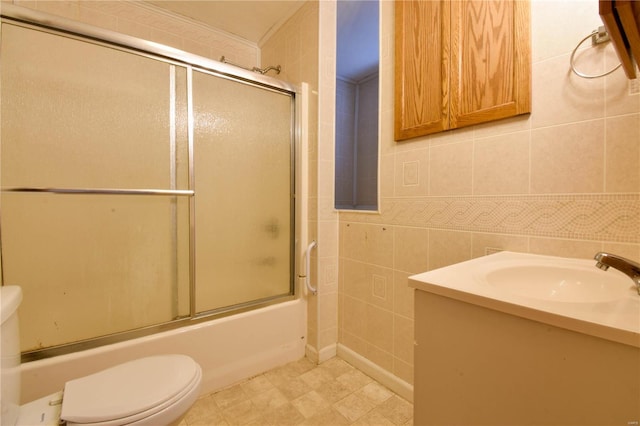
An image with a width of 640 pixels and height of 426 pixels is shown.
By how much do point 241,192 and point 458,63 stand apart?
1.28 metres

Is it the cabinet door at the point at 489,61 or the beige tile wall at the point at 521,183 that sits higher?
the cabinet door at the point at 489,61

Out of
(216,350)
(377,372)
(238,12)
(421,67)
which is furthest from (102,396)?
(238,12)

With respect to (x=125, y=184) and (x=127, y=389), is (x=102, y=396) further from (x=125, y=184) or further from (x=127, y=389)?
(x=125, y=184)

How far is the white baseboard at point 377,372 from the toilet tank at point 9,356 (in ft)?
4.72

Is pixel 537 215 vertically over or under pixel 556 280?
over

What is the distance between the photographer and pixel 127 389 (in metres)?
0.91

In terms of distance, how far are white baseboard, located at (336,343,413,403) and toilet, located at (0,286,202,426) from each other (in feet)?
3.20

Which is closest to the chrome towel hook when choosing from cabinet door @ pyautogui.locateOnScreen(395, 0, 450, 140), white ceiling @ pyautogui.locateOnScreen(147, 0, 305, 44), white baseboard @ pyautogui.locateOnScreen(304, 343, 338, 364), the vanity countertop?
cabinet door @ pyautogui.locateOnScreen(395, 0, 450, 140)

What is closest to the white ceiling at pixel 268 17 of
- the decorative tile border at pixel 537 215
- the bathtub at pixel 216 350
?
the decorative tile border at pixel 537 215

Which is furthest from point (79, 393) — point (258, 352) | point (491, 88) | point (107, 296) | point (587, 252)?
point (491, 88)

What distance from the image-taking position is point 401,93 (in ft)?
4.62

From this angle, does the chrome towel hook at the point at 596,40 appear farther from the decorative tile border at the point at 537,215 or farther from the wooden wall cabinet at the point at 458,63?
the decorative tile border at the point at 537,215

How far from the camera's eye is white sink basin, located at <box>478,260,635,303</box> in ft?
2.46

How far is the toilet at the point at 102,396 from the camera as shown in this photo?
79cm
